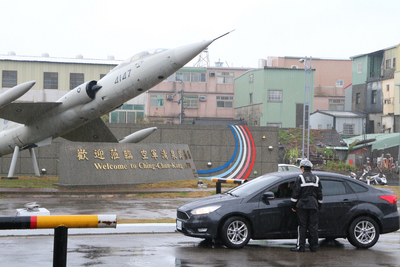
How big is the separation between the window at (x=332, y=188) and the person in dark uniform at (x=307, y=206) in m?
0.61

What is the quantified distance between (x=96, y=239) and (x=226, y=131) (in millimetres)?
22524

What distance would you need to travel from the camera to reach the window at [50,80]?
151 feet

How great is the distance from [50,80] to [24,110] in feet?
80.7

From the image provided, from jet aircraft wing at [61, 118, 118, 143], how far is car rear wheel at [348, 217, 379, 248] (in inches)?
716

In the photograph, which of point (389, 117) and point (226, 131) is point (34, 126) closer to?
point (226, 131)

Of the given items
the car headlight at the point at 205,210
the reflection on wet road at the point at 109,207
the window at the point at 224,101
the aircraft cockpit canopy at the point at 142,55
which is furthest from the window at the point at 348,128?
the car headlight at the point at 205,210

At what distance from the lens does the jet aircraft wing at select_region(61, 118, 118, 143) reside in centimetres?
2630

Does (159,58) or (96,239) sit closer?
(96,239)

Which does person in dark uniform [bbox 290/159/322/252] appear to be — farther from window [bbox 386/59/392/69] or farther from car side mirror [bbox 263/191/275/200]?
window [bbox 386/59/392/69]

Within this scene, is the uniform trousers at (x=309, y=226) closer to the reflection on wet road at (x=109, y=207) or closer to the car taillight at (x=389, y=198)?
the car taillight at (x=389, y=198)

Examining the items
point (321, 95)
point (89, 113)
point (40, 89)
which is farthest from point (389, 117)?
point (89, 113)

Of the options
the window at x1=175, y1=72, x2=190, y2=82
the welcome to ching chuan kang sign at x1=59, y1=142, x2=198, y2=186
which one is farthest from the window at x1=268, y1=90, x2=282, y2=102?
the welcome to ching chuan kang sign at x1=59, y1=142, x2=198, y2=186

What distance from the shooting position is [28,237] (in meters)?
10.0

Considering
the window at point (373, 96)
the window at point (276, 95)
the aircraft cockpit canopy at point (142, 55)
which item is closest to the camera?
the aircraft cockpit canopy at point (142, 55)
